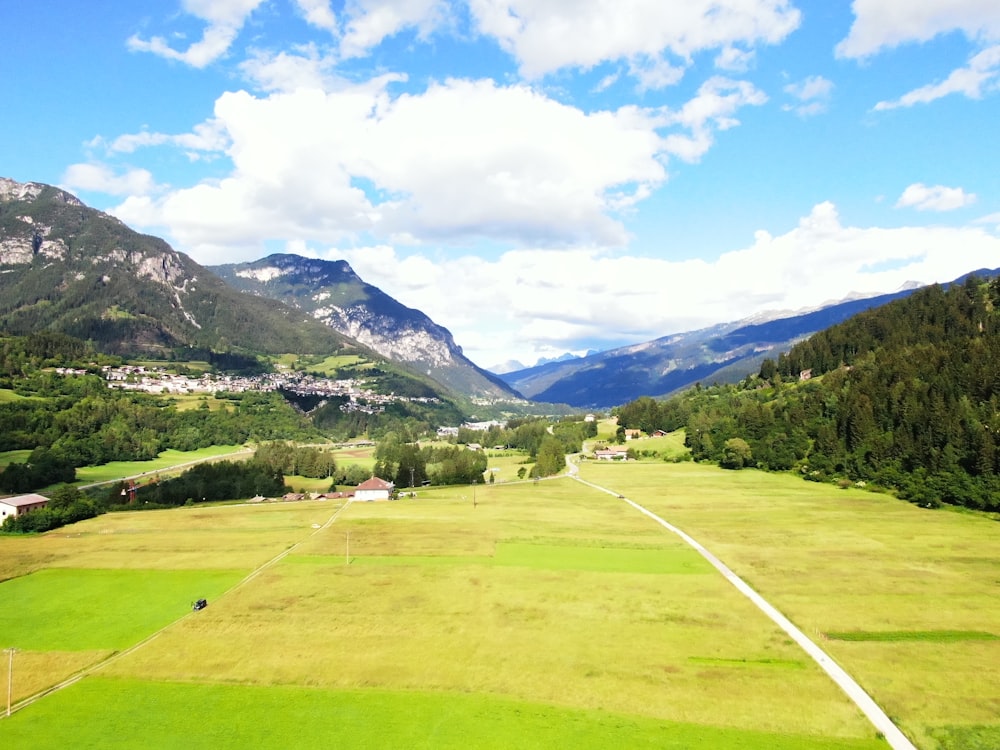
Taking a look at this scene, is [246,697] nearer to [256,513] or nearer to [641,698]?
[641,698]

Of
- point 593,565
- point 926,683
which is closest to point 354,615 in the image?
Result: point 593,565

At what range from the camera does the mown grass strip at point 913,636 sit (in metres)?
36.2

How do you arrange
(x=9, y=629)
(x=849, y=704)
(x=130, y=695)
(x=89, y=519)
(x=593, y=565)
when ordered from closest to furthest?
1. (x=849, y=704)
2. (x=130, y=695)
3. (x=9, y=629)
4. (x=593, y=565)
5. (x=89, y=519)

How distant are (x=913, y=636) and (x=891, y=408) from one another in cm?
8393

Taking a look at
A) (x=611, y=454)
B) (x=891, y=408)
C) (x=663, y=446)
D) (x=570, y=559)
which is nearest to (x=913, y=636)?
(x=570, y=559)

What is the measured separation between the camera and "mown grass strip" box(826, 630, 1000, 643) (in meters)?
36.2

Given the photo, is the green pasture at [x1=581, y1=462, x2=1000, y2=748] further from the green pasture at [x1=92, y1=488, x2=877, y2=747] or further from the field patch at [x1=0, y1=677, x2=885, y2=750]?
the field patch at [x1=0, y1=677, x2=885, y2=750]

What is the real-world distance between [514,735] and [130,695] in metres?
21.2

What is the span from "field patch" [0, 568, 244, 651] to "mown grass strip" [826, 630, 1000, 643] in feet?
154

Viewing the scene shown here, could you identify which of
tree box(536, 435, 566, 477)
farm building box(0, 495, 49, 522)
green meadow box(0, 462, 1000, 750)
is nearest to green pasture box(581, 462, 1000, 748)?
green meadow box(0, 462, 1000, 750)

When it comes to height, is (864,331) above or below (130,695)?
above

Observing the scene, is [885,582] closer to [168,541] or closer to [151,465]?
[168,541]

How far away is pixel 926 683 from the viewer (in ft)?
101

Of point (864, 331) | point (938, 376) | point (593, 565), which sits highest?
point (864, 331)
